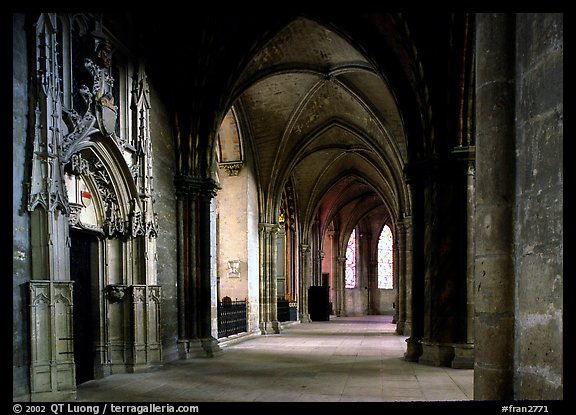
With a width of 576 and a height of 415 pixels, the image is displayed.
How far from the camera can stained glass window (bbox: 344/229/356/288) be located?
3944 centimetres

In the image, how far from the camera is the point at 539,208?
376 centimetres

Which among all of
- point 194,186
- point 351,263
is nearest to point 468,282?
point 194,186

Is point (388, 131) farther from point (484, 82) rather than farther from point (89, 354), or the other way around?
point (484, 82)

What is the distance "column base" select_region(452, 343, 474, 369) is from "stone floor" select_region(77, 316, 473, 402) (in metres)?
0.21

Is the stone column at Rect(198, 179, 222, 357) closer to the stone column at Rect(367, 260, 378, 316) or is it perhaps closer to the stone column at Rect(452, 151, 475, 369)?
the stone column at Rect(452, 151, 475, 369)

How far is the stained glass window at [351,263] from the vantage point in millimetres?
39438

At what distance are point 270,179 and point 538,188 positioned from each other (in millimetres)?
16414

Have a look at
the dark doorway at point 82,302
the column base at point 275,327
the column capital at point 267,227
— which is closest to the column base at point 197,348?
the dark doorway at point 82,302

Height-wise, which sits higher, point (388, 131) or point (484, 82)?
point (388, 131)

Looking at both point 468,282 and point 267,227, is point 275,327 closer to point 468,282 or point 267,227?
point 267,227
